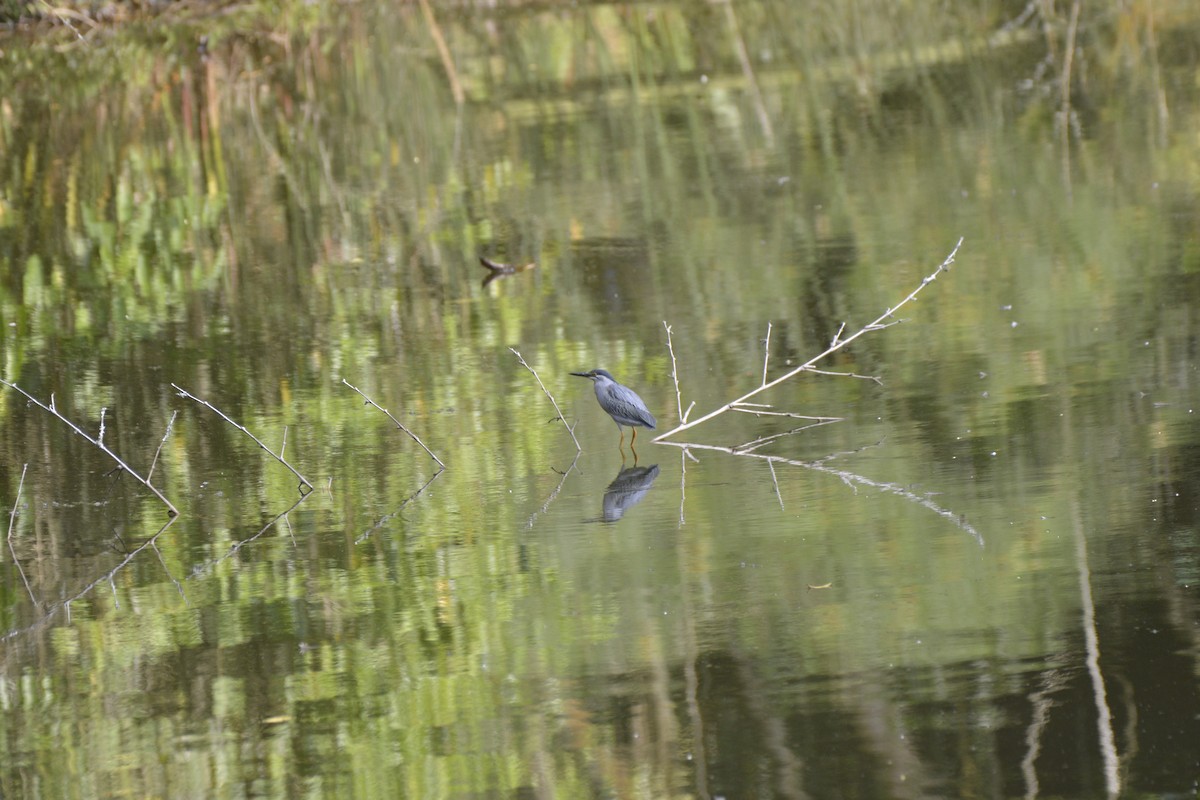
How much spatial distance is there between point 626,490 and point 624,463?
1.25ft

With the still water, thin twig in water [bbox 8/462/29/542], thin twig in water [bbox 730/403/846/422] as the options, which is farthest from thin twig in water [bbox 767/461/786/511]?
thin twig in water [bbox 8/462/29/542]

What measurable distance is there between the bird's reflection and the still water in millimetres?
24

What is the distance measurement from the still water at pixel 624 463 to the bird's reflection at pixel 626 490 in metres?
0.02

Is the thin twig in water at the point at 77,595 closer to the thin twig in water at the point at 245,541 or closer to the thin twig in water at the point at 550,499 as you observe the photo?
the thin twig in water at the point at 245,541

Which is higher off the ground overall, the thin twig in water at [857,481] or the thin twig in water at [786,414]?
the thin twig in water at [786,414]

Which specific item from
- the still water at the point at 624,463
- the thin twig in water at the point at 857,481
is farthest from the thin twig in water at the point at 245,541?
the thin twig in water at the point at 857,481

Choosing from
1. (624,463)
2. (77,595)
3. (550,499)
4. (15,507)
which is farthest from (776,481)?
(15,507)

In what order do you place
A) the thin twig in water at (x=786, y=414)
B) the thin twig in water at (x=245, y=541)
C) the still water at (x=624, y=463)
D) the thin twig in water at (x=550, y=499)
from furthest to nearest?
the thin twig in water at (x=786, y=414) → the thin twig in water at (x=550, y=499) → the thin twig in water at (x=245, y=541) → the still water at (x=624, y=463)

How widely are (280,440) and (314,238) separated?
460cm

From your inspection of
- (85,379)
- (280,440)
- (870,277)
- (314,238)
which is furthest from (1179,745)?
(314,238)

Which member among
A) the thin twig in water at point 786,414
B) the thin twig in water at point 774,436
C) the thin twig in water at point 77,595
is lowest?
the thin twig in water at point 77,595

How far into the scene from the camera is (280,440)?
7.54 m

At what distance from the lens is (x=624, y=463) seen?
22.6ft

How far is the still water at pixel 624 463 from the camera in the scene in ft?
15.1
